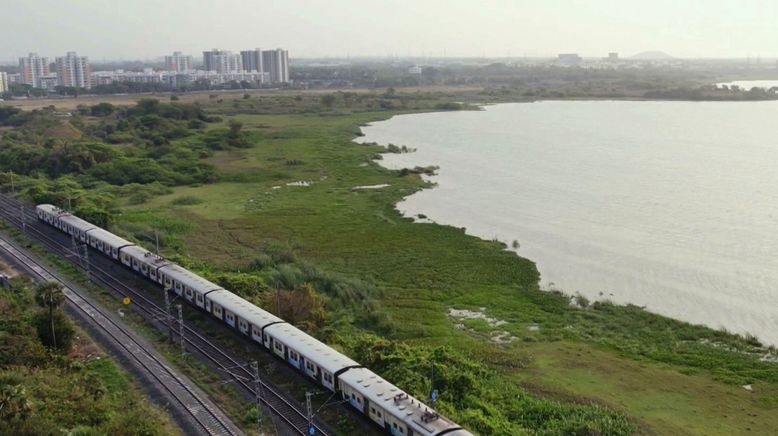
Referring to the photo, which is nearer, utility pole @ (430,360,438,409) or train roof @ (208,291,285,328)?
utility pole @ (430,360,438,409)

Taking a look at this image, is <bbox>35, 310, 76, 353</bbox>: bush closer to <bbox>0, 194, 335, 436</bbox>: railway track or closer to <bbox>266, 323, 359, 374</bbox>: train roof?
<bbox>0, 194, 335, 436</bbox>: railway track

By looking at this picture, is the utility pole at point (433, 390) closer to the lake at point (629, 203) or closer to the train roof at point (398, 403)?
the train roof at point (398, 403)

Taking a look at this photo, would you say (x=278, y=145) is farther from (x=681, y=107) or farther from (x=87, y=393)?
(x=681, y=107)

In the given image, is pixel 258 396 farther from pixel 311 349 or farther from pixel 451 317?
pixel 451 317

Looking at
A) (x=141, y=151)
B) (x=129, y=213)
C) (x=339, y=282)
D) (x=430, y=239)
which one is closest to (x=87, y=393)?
(x=339, y=282)

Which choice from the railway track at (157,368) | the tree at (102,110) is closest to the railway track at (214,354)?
the railway track at (157,368)

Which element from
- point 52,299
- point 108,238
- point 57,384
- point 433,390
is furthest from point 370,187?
point 57,384

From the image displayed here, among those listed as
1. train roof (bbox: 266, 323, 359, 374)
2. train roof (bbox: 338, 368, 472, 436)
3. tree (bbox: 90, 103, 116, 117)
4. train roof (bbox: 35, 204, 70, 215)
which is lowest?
train roof (bbox: 338, 368, 472, 436)

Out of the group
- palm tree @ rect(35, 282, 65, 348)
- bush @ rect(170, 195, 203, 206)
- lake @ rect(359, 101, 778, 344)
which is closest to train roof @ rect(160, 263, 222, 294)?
palm tree @ rect(35, 282, 65, 348)
